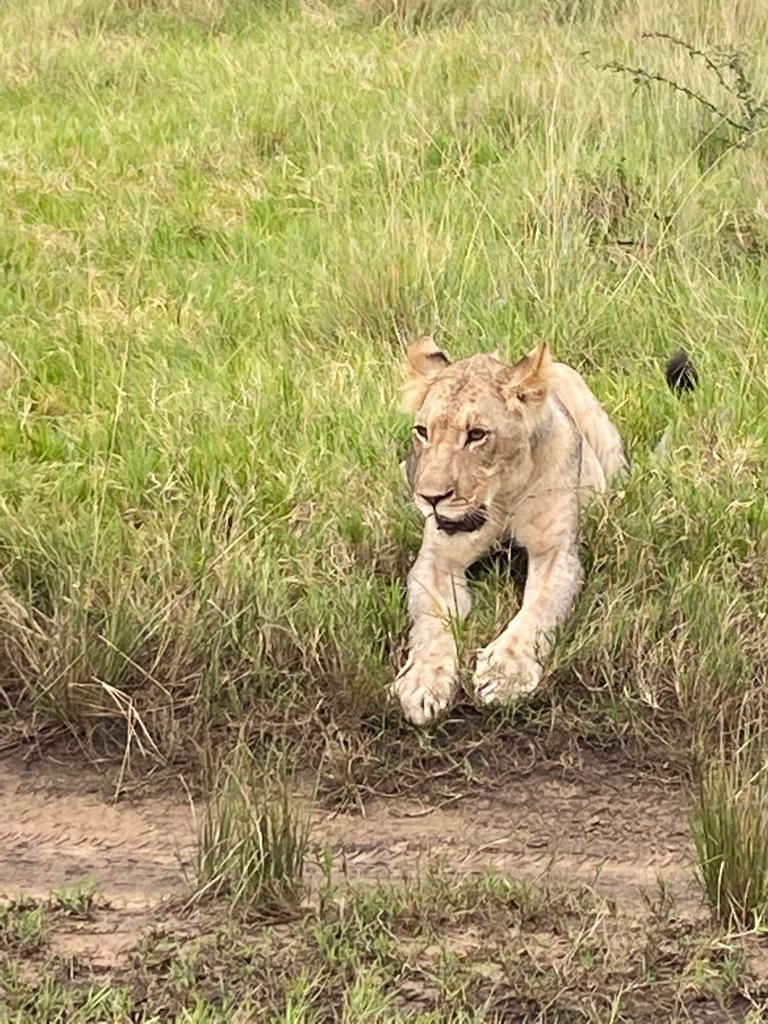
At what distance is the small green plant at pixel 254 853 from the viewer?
116 inches

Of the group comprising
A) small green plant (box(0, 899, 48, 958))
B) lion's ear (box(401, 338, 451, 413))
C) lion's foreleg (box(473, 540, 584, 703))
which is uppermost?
lion's ear (box(401, 338, 451, 413))

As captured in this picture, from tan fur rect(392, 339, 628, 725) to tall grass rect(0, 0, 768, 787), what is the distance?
0.30 ft

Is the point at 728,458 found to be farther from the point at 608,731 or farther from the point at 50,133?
the point at 50,133

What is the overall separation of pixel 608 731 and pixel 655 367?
163cm

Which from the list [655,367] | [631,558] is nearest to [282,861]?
[631,558]

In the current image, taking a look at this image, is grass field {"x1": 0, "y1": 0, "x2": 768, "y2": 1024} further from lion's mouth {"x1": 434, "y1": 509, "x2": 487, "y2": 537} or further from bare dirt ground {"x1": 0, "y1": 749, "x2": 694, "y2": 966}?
lion's mouth {"x1": 434, "y1": 509, "x2": 487, "y2": 537}

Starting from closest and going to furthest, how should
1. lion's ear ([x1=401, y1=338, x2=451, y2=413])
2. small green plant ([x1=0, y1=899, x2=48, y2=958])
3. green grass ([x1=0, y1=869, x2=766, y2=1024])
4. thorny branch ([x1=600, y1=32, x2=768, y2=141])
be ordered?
1. green grass ([x1=0, y1=869, x2=766, y2=1024])
2. small green plant ([x1=0, y1=899, x2=48, y2=958])
3. lion's ear ([x1=401, y1=338, x2=451, y2=413])
4. thorny branch ([x1=600, y1=32, x2=768, y2=141])

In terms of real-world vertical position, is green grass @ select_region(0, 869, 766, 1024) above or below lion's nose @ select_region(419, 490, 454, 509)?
below

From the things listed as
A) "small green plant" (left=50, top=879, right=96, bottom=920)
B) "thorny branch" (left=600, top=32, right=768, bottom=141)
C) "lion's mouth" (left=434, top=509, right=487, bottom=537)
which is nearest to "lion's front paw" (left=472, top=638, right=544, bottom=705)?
"lion's mouth" (left=434, top=509, right=487, bottom=537)

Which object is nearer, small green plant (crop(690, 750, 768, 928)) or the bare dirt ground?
small green plant (crop(690, 750, 768, 928))

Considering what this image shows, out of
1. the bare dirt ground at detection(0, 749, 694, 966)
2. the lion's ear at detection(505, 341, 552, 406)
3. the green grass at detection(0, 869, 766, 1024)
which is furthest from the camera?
the lion's ear at detection(505, 341, 552, 406)

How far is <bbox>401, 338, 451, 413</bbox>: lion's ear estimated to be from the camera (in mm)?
3879

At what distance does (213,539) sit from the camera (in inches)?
153

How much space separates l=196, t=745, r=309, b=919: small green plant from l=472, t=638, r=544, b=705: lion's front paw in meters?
0.61
